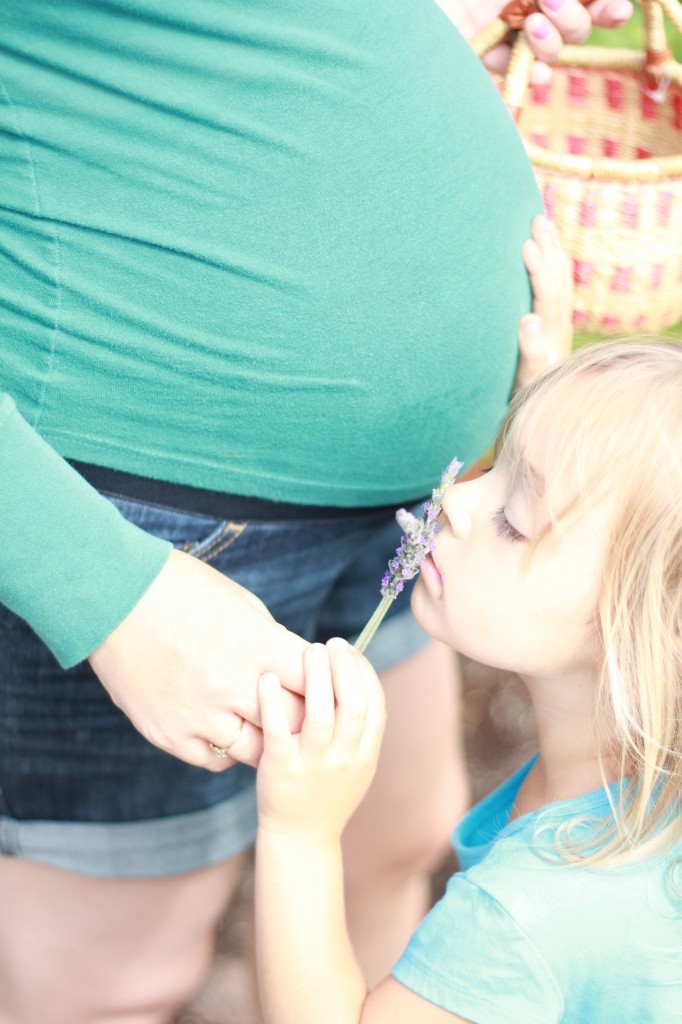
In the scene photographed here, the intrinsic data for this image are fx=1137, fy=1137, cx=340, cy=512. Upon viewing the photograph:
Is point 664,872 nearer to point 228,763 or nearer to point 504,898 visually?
point 504,898

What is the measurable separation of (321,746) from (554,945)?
0.33 metres

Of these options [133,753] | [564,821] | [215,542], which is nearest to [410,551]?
[215,542]

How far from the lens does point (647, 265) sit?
68.1 inches

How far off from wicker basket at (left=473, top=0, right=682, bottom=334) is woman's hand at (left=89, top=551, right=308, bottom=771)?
0.90 m

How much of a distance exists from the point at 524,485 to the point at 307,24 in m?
0.55

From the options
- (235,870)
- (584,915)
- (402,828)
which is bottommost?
(402,828)

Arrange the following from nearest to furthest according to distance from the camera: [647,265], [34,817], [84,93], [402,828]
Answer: [84,93] < [34,817] < [647,265] < [402,828]

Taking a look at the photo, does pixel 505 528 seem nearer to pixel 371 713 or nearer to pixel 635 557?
pixel 635 557

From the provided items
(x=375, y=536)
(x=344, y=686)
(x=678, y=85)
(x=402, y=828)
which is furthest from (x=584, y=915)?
(x=678, y=85)

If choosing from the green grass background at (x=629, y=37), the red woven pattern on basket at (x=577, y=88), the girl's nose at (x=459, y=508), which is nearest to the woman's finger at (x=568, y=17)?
the red woven pattern on basket at (x=577, y=88)

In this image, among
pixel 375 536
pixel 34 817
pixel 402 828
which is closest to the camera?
pixel 34 817

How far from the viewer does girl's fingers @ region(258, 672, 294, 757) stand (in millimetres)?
1091

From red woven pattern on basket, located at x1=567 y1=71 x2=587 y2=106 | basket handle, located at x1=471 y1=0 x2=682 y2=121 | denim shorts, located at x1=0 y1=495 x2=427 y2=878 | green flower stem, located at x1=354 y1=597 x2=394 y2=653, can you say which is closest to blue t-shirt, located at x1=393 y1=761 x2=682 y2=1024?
green flower stem, located at x1=354 y1=597 x2=394 y2=653

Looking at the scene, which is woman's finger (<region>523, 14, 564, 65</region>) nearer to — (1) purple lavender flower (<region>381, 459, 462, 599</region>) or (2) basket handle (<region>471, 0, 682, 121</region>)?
(2) basket handle (<region>471, 0, 682, 121</region>)
